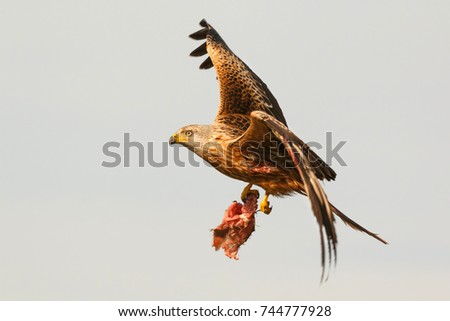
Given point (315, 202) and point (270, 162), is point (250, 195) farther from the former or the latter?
point (315, 202)

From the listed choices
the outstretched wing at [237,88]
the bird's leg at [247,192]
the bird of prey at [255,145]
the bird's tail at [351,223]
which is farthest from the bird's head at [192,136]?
the bird's tail at [351,223]

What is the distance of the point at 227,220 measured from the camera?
52.4ft

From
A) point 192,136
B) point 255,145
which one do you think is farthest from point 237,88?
point 255,145

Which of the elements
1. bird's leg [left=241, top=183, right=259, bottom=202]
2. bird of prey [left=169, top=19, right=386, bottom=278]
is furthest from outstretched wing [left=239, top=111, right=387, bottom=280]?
bird's leg [left=241, top=183, right=259, bottom=202]

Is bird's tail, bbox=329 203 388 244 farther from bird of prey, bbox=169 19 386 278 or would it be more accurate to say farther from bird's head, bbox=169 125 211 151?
bird's head, bbox=169 125 211 151

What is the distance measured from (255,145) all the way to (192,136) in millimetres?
1255

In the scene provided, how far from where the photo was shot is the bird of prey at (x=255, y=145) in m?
13.3

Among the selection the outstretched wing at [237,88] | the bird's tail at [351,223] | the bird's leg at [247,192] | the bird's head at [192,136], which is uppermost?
the outstretched wing at [237,88]

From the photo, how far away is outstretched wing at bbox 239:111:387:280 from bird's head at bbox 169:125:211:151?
34.5 inches

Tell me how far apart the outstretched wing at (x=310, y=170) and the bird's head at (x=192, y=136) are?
877 millimetres

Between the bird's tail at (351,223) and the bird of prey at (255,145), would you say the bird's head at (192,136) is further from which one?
the bird's tail at (351,223)

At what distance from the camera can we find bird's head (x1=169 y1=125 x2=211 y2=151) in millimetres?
15836

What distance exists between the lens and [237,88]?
55.4 ft

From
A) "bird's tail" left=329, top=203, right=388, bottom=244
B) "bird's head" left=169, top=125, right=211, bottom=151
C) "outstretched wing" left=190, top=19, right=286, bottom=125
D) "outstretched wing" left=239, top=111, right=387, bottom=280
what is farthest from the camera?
"outstretched wing" left=190, top=19, right=286, bottom=125
